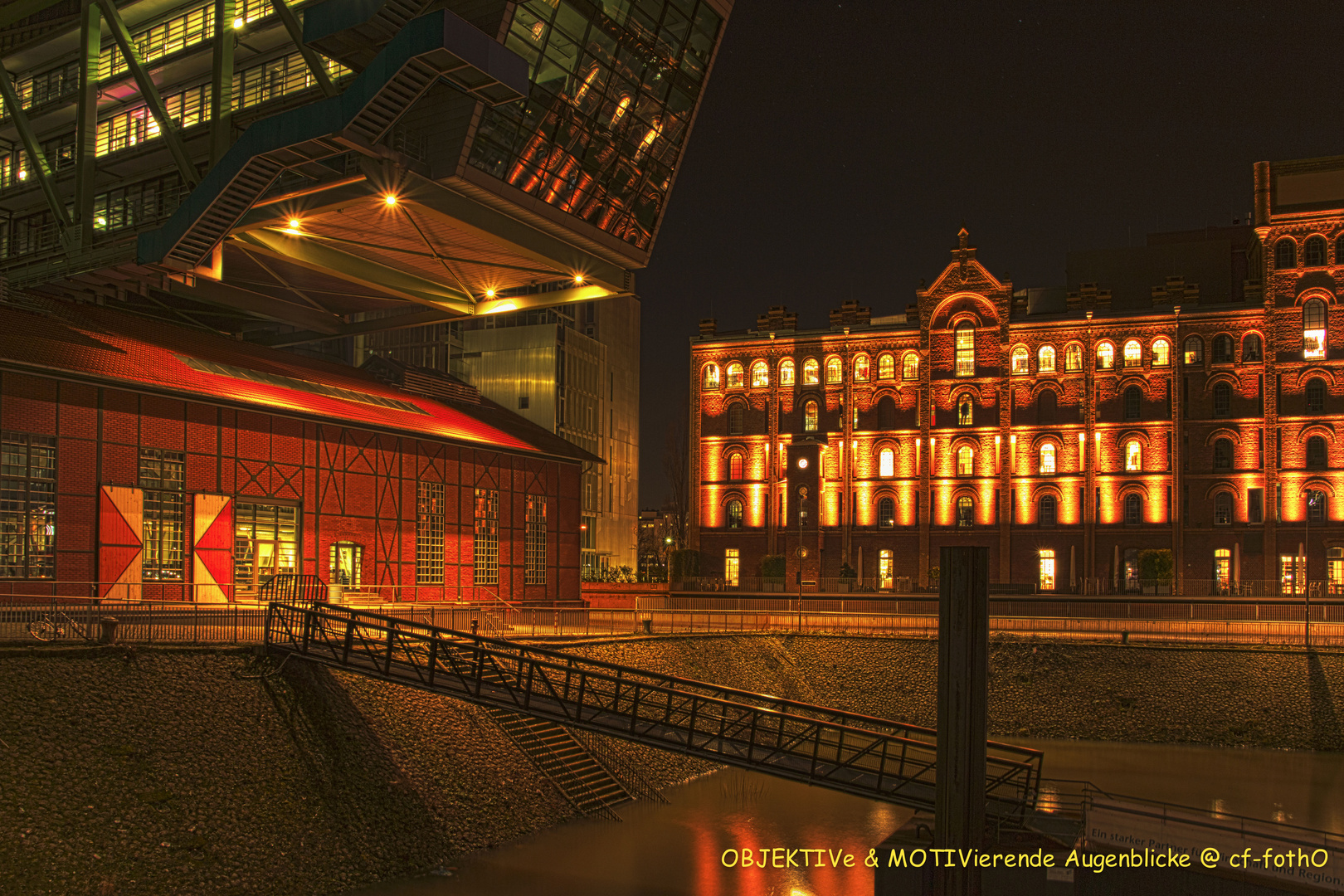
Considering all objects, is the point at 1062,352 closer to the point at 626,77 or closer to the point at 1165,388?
the point at 1165,388

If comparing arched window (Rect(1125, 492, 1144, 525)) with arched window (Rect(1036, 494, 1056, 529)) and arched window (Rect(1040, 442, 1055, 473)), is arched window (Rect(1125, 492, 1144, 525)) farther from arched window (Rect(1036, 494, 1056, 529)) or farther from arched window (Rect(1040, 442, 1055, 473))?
arched window (Rect(1040, 442, 1055, 473))

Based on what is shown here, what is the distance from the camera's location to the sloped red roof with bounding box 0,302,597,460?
1324 inches

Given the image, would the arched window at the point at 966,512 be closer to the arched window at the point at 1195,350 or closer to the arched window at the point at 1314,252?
the arched window at the point at 1195,350

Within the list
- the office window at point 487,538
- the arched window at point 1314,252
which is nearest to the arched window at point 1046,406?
the arched window at point 1314,252

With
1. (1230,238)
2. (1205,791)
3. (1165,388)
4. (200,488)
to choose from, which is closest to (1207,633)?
(1205,791)

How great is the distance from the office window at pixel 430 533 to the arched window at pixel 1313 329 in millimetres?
49800

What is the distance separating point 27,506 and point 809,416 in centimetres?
5010

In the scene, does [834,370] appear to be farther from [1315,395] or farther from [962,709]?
[962,709]

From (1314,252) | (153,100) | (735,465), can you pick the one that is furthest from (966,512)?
(153,100)

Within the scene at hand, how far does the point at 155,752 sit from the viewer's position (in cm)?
2195

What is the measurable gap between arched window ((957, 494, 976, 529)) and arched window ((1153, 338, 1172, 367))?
13.3 metres

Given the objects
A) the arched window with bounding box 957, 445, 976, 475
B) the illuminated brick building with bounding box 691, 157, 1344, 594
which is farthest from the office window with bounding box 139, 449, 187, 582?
the arched window with bounding box 957, 445, 976, 475

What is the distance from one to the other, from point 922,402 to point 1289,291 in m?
21.3

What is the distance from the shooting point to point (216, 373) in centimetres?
3900
